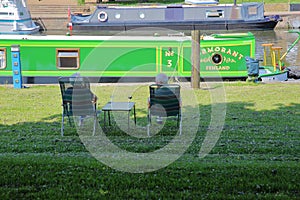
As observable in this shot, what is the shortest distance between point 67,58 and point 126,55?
1528 mm

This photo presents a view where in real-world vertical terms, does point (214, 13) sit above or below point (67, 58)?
above

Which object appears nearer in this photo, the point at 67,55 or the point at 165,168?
the point at 165,168

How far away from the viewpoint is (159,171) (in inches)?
211

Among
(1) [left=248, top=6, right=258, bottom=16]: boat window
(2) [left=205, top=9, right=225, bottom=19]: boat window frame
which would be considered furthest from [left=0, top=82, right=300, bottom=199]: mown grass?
(1) [left=248, top=6, right=258, bottom=16]: boat window

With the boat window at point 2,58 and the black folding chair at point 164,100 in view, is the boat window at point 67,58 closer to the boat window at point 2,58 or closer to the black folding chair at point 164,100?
the boat window at point 2,58

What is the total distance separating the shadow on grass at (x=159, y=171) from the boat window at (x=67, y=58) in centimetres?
608

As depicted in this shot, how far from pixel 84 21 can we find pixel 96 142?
82.5 feet

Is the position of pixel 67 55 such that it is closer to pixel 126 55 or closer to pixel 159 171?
pixel 126 55

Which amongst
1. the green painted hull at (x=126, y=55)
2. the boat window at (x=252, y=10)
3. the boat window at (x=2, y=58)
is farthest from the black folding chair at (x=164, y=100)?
the boat window at (x=252, y=10)

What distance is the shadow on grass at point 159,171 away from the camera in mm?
4789

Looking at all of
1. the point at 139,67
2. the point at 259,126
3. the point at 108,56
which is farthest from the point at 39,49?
the point at 259,126

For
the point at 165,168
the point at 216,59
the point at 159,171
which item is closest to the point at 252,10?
the point at 216,59

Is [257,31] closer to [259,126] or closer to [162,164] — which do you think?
[259,126]

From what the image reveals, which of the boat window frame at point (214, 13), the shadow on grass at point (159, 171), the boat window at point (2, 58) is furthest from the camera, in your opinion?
the boat window frame at point (214, 13)
